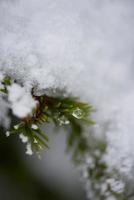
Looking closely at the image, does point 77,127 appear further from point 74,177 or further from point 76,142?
point 74,177

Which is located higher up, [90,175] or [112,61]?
[112,61]

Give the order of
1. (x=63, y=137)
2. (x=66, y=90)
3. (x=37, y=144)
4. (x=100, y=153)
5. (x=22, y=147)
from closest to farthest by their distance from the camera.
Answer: (x=37, y=144), (x=66, y=90), (x=100, y=153), (x=22, y=147), (x=63, y=137)

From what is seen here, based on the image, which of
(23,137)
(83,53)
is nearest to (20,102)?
(23,137)

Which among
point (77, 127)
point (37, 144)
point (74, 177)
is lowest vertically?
point (37, 144)

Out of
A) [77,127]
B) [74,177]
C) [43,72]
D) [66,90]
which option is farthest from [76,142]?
[74,177]

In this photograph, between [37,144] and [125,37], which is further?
[125,37]

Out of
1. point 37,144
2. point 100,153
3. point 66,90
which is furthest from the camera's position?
point 100,153
